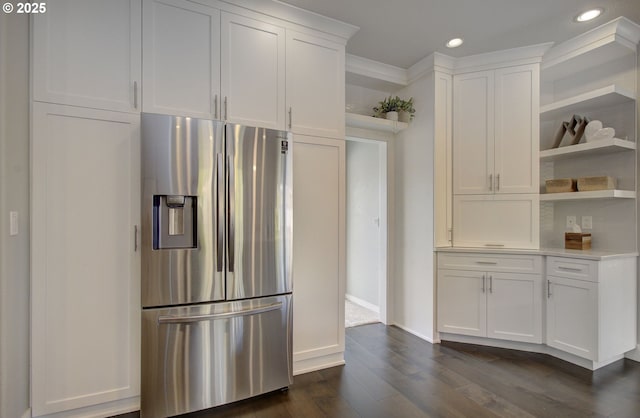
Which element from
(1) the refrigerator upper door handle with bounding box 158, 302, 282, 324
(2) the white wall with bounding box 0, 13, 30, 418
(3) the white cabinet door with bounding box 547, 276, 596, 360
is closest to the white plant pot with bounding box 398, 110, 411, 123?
(3) the white cabinet door with bounding box 547, 276, 596, 360

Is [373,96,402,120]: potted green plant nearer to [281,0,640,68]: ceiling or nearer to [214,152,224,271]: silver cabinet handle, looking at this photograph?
[281,0,640,68]: ceiling

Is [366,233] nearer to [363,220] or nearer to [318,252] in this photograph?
[363,220]

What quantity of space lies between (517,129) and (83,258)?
3.67m

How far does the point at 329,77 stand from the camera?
2486 millimetres

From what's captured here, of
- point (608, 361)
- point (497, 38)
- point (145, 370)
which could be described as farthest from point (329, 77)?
point (608, 361)

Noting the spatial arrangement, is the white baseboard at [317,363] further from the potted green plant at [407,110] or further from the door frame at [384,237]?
the potted green plant at [407,110]

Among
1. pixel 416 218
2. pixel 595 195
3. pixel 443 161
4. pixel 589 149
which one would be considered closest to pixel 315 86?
pixel 443 161

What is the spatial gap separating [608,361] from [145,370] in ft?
11.6

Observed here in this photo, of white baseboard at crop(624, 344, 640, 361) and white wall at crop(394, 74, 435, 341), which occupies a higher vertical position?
white wall at crop(394, 74, 435, 341)

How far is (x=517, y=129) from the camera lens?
2.92 metres

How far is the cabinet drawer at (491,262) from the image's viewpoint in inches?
108

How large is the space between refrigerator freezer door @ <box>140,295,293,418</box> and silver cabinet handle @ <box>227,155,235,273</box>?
295mm

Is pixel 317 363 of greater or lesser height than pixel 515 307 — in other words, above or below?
below

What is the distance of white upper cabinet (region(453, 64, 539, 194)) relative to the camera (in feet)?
9.47
